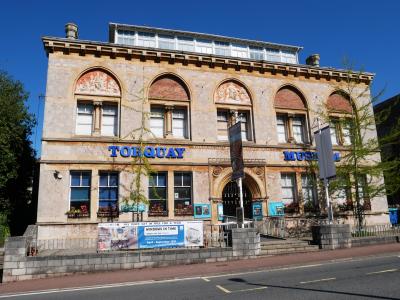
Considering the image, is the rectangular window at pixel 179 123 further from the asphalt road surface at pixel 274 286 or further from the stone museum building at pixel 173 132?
the asphalt road surface at pixel 274 286

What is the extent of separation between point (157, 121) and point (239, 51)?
10241 mm

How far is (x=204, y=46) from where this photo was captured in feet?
87.8

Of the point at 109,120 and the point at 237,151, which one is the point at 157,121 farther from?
the point at 237,151

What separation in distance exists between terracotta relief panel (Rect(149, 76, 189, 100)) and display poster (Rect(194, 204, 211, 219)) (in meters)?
6.61

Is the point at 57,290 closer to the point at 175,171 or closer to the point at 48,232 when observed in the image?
the point at 48,232

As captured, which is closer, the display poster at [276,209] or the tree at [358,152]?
the display poster at [276,209]

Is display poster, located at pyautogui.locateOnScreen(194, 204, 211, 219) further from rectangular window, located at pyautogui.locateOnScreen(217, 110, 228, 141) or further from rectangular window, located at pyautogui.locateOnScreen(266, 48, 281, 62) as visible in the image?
rectangular window, located at pyautogui.locateOnScreen(266, 48, 281, 62)

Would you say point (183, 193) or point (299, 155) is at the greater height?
point (299, 155)

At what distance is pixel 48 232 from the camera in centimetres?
1778

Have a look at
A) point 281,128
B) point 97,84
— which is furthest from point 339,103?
point 97,84

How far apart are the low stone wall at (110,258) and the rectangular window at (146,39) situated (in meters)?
15.7

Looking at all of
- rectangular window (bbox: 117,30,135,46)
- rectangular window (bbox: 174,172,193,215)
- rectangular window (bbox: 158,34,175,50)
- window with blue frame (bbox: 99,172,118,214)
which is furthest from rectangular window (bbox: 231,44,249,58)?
window with blue frame (bbox: 99,172,118,214)

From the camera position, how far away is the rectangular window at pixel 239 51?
27.5m

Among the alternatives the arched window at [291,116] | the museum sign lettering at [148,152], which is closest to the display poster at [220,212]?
the museum sign lettering at [148,152]
